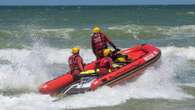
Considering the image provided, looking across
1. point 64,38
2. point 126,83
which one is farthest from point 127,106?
point 64,38

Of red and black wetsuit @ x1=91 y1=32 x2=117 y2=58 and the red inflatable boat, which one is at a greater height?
red and black wetsuit @ x1=91 y1=32 x2=117 y2=58

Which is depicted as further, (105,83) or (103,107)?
(105,83)

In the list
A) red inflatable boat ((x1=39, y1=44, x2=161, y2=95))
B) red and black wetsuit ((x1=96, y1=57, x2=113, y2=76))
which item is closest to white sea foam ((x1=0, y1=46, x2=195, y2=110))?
red inflatable boat ((x1=39, y1=44, x2=161, y2=95))

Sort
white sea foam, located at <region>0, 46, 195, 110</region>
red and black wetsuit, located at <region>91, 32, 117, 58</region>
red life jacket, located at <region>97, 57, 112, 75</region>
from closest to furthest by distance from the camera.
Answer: white sea foam, located at <region>0, 46, 195, 110</region> < red life jacket, located at <region>97, 57, 112, 75</region> < red and black wetsuit, located at <region>91, 32, 117, 58</region>

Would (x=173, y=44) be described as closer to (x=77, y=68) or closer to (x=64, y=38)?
(x=64, y=38)

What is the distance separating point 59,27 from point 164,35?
6.98 metres

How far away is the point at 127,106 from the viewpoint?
1157cm

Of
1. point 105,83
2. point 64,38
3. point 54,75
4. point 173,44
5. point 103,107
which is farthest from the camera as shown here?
point 64,38

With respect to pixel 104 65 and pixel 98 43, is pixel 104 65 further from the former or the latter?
pixel 98 43

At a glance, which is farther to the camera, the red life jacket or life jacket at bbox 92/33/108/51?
life jacket at bbox 92/33/108/51

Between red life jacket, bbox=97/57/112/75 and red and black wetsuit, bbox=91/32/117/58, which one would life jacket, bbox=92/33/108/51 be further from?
red life jacket, bbox=97/57/112/75

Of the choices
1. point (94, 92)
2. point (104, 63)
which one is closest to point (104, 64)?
point (104, 63)

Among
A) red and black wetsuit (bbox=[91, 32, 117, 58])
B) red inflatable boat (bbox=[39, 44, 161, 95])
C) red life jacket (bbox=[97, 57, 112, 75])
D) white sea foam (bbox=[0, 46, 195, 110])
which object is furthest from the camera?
red and black wetsuit (bbox=[91, 32, 117, 58])

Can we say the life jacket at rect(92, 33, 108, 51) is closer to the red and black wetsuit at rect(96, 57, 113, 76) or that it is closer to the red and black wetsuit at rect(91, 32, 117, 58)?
the red and black wetsuit at rect(91, 32, 117, 58)
